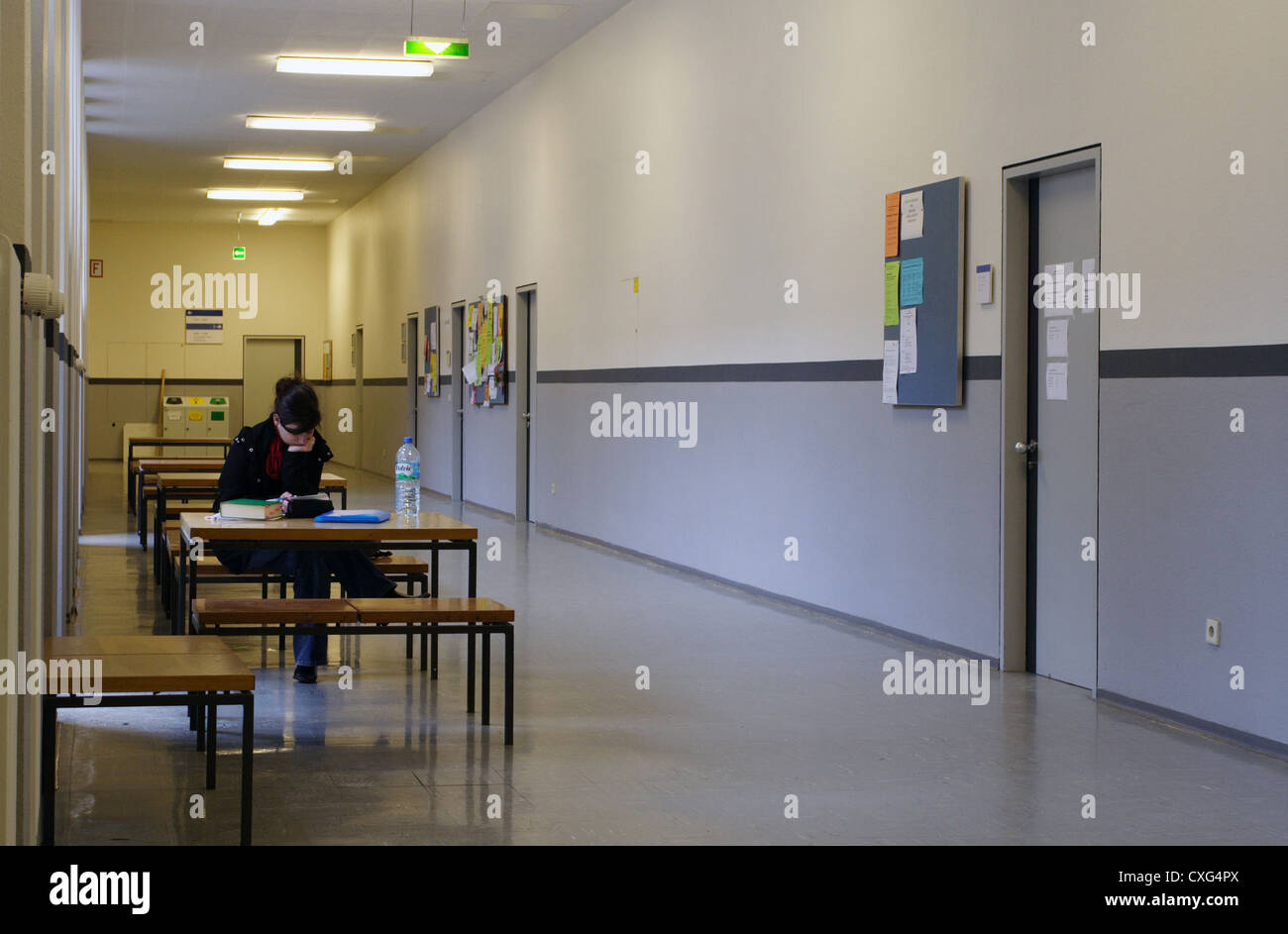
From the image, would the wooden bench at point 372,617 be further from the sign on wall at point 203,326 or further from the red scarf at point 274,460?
the sign on wall at point 203,326

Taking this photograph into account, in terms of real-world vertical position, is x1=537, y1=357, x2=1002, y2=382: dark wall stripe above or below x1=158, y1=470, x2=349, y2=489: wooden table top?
above

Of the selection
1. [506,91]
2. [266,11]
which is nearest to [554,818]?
[266,11]

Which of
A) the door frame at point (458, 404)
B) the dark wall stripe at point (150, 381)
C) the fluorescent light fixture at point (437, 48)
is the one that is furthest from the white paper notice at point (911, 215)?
the dark wall stripe at point (150, 381)

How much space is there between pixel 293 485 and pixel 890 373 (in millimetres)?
2800

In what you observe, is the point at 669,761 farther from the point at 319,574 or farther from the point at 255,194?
the point at 255,194

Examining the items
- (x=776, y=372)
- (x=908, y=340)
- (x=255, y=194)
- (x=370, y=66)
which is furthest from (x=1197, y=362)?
(x=255, y=194)

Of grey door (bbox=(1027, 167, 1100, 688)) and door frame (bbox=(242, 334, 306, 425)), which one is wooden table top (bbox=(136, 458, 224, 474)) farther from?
door frame (bbox=(242, 334, 306, 425))

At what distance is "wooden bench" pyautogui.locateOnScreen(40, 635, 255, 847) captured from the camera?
3157 mm

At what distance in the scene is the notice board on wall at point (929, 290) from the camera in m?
6.15

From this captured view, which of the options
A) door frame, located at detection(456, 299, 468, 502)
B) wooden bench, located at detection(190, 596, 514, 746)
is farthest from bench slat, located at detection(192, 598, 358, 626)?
door frame, located at detection(456, 299, 468, 502)

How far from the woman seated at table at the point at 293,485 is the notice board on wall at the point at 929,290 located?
2541mm

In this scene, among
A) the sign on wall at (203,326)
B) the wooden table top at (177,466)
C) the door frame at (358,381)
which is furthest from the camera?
the sign on wall at (203,326)

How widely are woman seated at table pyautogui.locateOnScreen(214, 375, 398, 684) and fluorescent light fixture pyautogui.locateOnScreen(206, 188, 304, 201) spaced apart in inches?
585

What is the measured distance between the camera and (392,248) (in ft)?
61.4
